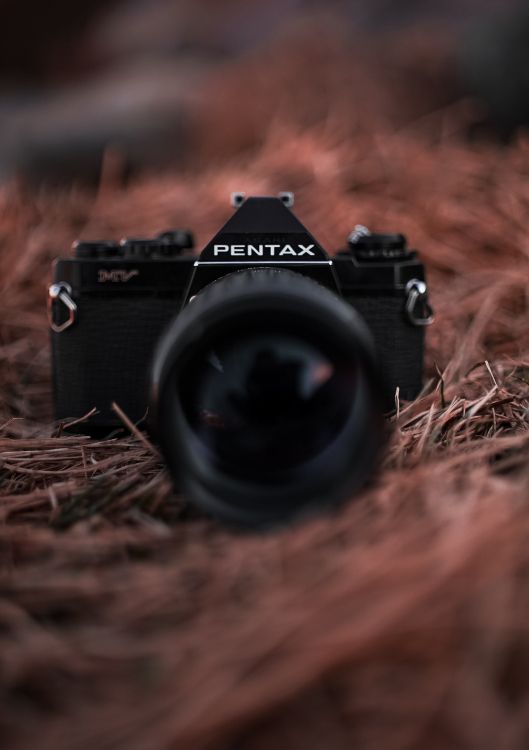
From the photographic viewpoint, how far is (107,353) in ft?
3.13

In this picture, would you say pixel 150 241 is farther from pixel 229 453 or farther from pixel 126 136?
pixel 126 136

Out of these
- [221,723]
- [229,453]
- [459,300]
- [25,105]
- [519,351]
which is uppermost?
[25,105]

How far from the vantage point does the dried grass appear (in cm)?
44

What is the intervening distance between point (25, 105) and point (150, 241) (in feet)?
14.4

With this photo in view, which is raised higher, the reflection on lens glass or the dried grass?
the reflection on lens glass

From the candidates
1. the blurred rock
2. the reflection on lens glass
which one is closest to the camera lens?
the reflection on lens glass

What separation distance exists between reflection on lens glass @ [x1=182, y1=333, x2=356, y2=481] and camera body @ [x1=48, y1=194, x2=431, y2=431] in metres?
0.25

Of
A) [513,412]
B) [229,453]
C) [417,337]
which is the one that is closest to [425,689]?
[229,453]

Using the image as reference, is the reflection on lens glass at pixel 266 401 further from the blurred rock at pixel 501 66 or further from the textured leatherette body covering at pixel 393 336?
the blurred rock at pixel 501 66

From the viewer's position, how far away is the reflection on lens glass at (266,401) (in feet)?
2.28

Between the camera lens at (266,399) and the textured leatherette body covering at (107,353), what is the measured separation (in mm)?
248

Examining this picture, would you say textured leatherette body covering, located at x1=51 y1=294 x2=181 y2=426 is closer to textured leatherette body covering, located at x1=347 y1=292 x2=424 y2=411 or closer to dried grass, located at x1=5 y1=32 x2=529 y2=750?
dried grass, located at x1=5 y1=32 x2=529 y2=750

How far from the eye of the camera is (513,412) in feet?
2.79

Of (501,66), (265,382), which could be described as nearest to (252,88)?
(501,66)
